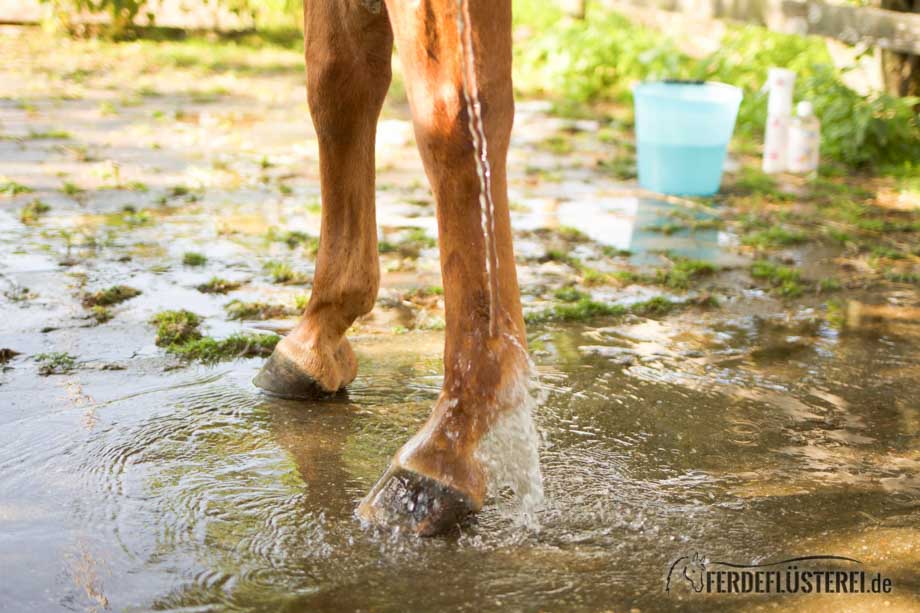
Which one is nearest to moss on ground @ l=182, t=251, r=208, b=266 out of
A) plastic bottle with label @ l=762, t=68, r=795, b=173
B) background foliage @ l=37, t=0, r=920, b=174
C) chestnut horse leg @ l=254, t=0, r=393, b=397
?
chestnut horse leg @ l=254, t=0, r=393, b=397

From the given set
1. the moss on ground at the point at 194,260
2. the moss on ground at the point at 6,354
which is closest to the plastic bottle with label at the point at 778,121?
the moss on ground at the point at 194,260

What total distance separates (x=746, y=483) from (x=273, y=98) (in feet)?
18.4

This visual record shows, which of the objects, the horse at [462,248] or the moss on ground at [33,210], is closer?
the horse at [462,248]

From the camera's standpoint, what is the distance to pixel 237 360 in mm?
2945

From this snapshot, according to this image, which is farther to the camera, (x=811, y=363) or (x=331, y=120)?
(x=811, y=363)

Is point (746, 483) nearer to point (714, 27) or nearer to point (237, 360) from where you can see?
point (237, 360)

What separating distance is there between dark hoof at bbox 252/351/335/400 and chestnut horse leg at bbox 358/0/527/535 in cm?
67

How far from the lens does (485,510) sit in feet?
6.87

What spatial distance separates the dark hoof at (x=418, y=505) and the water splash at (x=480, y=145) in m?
0.31

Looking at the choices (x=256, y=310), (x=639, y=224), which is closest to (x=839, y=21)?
(x=639, y=224)

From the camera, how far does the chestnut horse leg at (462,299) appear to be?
1.92 m

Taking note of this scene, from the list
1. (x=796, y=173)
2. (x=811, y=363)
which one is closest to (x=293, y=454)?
(x=811, y=363)

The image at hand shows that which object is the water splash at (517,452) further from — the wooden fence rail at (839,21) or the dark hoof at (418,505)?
the wooden fence rail at (839,21)

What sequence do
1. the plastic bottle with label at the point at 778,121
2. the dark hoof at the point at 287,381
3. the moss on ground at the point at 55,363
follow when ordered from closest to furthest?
the dark hoof at the point at 287,381 < the moss on ground at the point at 55,363 < the plastic bottle with label at the point at 778,121
